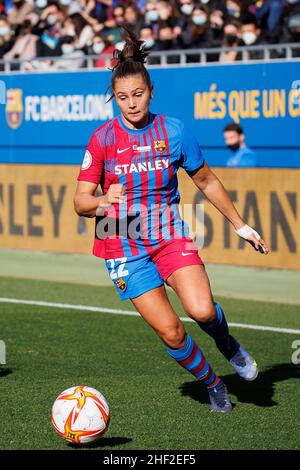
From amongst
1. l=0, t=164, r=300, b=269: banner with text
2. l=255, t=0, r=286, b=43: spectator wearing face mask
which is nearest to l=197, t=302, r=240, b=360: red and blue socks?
l=0, t=164, r=300, b=269: banner with text

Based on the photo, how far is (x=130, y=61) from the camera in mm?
6941

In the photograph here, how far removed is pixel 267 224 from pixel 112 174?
26.9ft

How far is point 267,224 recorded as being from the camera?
14961 mm

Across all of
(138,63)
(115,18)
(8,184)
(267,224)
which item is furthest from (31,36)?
(138,63)

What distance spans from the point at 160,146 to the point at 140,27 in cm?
1192

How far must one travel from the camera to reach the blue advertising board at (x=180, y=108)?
50.1ft

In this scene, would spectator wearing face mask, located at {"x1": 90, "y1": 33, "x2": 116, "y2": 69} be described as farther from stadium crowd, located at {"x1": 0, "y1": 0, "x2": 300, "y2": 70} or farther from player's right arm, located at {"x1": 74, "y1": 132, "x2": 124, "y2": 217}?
player's right arm, located at {"x1": 74, "y1": 132, "x2": 124, "y2": 217}

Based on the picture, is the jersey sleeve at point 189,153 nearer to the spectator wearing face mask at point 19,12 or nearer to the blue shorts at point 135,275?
the blue shorts at point 135,275

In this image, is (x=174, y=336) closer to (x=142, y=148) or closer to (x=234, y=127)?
(x=142, y=148)

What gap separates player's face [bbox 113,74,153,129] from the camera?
686 cm

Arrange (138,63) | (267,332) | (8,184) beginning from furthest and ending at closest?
(8,184), (267,332), (138,63)

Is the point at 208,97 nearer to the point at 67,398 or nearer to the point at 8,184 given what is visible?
the point at 8,184

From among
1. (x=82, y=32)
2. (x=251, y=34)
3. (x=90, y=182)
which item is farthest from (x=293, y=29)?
(x=90, y=182)

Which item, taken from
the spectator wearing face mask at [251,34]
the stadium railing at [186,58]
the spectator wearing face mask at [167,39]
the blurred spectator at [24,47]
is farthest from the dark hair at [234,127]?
the blurred spectator at [24,47]
